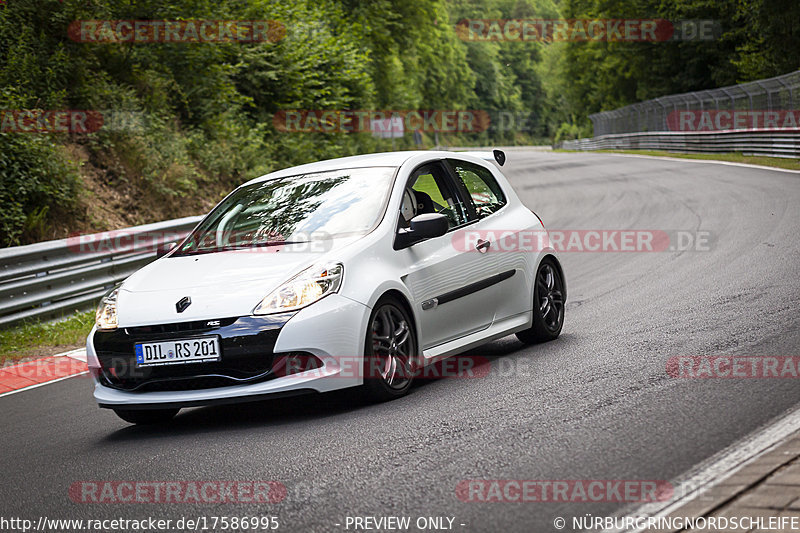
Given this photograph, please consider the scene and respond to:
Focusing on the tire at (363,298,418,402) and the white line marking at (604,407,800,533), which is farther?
the tire at (363,298,418,402)

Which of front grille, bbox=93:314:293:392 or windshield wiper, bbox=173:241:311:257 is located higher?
windshield wiper, bbox=173:241:311:257

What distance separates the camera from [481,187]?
813 cm

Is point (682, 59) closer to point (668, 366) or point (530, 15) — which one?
point (668, 366)

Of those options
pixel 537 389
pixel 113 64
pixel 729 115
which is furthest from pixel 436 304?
pixel 729 115

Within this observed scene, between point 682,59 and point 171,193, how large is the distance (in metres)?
51.4

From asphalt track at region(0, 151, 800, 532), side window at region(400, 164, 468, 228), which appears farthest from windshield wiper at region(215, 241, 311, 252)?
asphalt track at region(0, 151, 800, 532)

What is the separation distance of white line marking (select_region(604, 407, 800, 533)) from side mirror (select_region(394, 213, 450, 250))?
249cm

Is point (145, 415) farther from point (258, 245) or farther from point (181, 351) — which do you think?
point (258, 245)

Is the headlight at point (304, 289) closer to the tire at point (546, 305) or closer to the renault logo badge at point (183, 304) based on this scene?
the renault logo badge at point (183, 304)

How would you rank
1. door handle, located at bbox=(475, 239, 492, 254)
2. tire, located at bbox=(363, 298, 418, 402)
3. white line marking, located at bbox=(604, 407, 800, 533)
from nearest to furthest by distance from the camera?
white line marking, located at bbox=(604, 407, 800, 533), tire, located at bbox=(363, 298, 418, 402), door handle, located at bbox=(475, 239, 492, 254)

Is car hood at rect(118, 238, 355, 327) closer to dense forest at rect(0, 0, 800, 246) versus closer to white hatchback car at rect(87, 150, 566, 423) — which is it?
white hatchback car at rect(87, 150, 566, 423)

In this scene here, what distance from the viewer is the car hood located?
19.4 ft

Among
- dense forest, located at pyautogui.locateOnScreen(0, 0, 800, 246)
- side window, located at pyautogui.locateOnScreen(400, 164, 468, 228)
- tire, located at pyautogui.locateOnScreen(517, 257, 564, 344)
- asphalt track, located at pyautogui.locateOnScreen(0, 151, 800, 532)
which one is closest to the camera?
asphalt track, located at pyautogui.locateOnScreen(0, 151, 800, 532)

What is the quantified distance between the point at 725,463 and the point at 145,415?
372 cm
